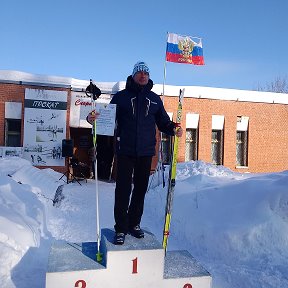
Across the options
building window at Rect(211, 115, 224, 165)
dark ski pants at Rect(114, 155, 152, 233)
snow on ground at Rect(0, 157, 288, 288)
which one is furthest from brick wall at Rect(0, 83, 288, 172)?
dark ski pants at Rect(114, 155, 152, 233)

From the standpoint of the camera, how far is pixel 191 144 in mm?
15445

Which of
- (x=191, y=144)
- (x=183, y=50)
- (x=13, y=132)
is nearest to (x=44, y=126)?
(x=13, y=132)

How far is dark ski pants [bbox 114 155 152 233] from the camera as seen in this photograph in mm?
3564

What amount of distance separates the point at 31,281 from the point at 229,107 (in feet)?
44.9

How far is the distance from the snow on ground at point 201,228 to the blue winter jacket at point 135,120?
1794 mm

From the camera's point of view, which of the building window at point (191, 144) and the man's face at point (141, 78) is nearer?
the man's face at point (141, 78)

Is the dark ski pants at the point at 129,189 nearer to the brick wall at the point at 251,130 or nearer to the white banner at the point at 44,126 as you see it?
the white banner at the point at 44,126

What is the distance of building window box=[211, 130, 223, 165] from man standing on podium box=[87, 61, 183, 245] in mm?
12383

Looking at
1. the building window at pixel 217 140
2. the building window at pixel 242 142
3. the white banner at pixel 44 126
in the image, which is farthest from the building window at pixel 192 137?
the white banner at pixel 44 126

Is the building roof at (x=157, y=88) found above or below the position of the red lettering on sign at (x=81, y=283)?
above

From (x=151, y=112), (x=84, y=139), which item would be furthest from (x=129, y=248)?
(x=84, y=139)

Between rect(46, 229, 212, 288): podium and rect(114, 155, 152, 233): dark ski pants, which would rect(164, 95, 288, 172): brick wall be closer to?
rect(114, 155, 152, 233): dark ski pants

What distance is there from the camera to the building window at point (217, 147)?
15.7 metres

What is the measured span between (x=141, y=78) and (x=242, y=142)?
13622mm
